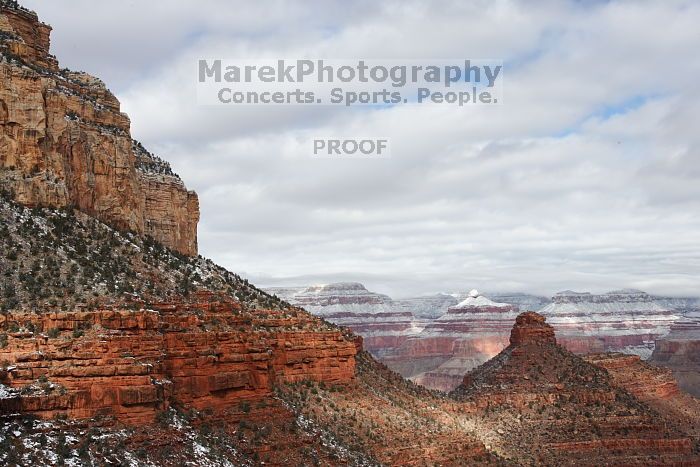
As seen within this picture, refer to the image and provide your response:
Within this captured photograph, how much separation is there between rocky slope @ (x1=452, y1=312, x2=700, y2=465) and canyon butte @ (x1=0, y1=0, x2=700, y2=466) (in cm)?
485

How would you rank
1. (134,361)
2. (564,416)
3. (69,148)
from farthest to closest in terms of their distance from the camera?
(564,416) < (69,148) < (134,361)

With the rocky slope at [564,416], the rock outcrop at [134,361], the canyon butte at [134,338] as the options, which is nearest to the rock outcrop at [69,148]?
the canyon butte at [134,338]

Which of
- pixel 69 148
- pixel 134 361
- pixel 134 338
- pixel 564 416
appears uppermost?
pixel 69 148

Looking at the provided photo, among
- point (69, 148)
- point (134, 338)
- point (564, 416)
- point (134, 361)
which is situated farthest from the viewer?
point (564, 416)

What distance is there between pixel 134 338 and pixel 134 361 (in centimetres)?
116

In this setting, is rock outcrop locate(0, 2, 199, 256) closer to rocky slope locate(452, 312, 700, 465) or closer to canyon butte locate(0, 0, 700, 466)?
canyon butte locate(0, 0, 700, 466)

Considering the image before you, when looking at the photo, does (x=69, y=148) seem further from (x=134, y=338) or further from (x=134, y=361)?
(x=134, y=361)

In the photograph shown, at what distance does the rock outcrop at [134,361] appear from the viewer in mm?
36062

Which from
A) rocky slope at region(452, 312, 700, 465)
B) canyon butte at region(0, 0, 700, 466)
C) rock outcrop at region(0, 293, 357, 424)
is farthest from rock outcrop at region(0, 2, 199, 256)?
rocky slope at region(452, 312, 700, 465)

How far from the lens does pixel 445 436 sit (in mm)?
64562

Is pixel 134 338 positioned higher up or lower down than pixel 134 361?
higher up

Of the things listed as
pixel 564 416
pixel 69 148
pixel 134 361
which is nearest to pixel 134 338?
pixel 134 361

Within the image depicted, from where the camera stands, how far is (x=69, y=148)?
50.8m

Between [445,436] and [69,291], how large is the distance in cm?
3278
